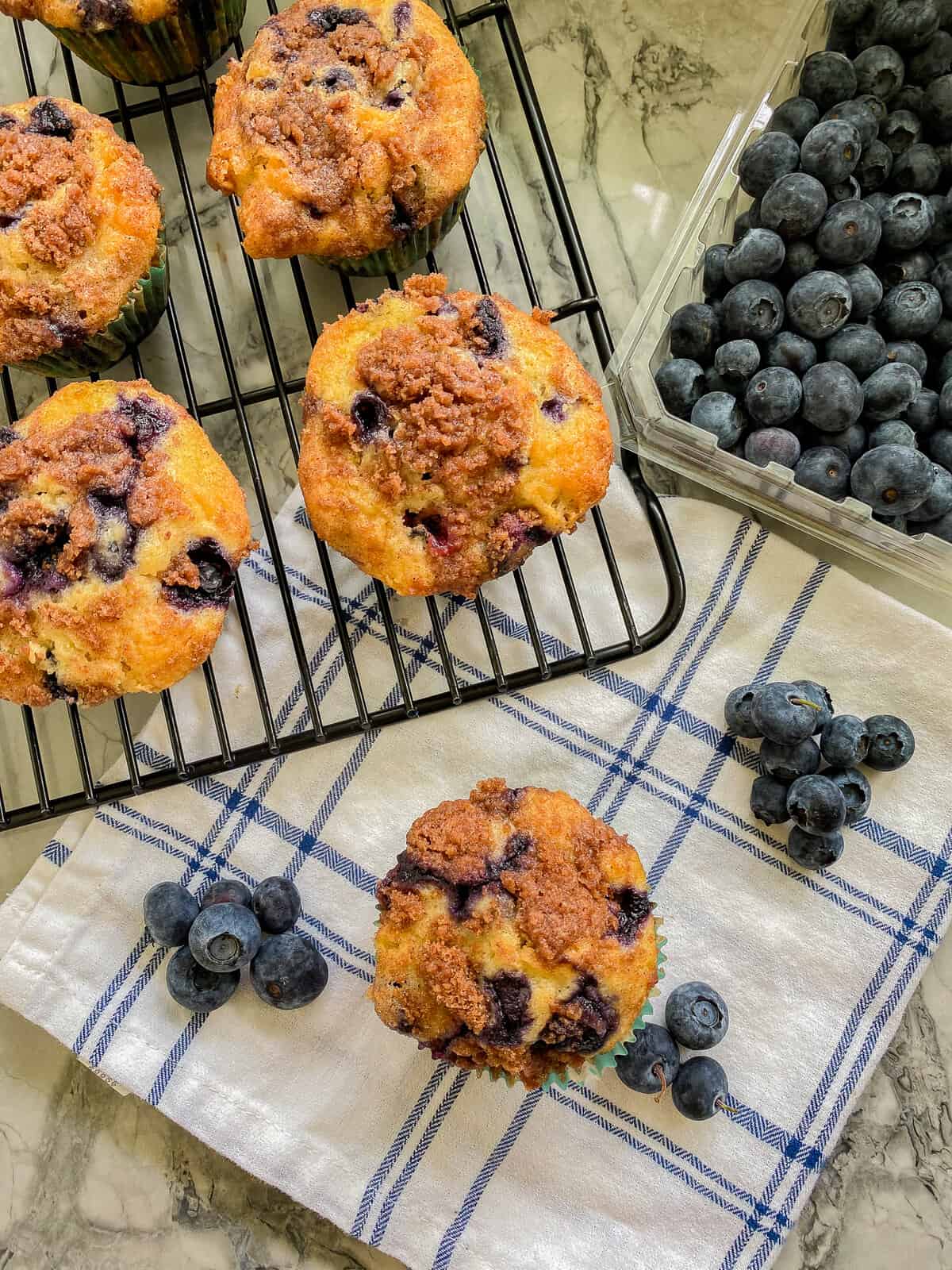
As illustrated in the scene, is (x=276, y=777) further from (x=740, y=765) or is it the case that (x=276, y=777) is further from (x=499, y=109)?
(x=499, y=109)

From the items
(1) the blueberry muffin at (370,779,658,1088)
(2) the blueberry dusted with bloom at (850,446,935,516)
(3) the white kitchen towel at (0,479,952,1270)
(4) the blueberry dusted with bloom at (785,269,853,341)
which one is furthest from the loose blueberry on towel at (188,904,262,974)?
(4) the blueberry dusted with bloom at (785,269,853,341)

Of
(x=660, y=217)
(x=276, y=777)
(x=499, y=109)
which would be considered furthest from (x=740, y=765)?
(x=499, y=109)

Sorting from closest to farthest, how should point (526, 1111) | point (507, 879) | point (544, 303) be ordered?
point (507, 879), point (526, 1111), point (544, 303)

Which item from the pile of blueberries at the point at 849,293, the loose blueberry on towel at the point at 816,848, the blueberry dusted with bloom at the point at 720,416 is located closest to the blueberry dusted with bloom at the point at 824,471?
the pile of blueberries at the point at 849,293

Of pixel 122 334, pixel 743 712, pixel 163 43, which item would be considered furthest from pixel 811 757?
pixel 163 43

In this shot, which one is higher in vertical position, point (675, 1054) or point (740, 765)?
point (740, 765)

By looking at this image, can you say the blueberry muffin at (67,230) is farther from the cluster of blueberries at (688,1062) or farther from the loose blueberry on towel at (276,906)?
the cluster of blueberries at (688,1062)
